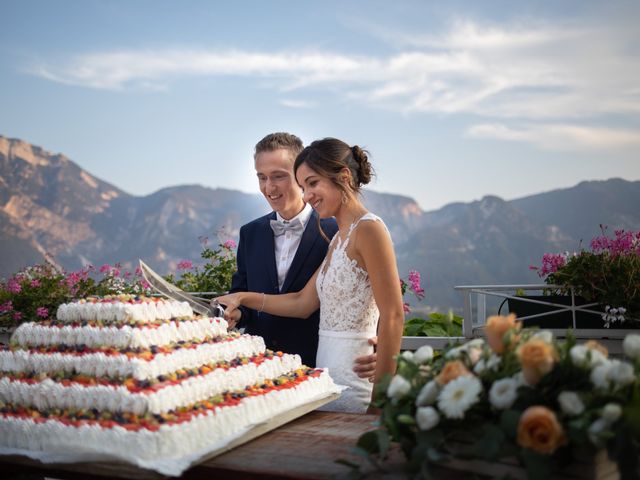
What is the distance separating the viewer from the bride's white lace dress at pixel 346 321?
3879mm

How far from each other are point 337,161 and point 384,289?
2.51 ft

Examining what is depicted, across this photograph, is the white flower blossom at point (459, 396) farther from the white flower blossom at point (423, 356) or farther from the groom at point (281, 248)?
the groom at point (281, 248)

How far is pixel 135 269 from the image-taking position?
973 centimetres

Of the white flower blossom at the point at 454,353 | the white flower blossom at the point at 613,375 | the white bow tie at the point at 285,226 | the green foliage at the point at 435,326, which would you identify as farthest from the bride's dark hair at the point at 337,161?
the green foliage at the point at 435,326

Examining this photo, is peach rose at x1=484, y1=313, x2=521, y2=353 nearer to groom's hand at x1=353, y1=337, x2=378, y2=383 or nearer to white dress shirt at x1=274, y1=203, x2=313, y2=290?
groom's hand at x1=353, y1=337, x2=378, y2=383

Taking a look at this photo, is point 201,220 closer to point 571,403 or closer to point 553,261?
point 553,261

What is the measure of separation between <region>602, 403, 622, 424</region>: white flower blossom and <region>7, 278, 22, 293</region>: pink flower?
28.5 feet

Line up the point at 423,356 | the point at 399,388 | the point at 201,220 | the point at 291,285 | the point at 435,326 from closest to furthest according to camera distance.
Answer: the point at 399,388
the point at 423,356
the point at 291,285
the point at 435,326
the point at 201,220

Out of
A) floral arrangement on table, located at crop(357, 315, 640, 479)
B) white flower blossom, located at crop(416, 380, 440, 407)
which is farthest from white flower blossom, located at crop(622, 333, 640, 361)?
white flower blossom, located at crop(416, 380, 440, 407)

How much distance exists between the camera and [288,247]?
16.2ft

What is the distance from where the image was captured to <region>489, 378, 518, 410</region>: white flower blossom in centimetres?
193

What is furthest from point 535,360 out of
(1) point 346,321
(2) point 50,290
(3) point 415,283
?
(2) point 50,290

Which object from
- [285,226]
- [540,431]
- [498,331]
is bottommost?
[540,431]

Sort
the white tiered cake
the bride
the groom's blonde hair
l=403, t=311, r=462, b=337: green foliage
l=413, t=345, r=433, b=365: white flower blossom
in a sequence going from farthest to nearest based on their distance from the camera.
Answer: l=403, t=311, r=462, b=337: green foliage → the groom's blonde hair → the bride → the white tiered cake → l=413, t=345, r=433, b=365: white flower blossom
